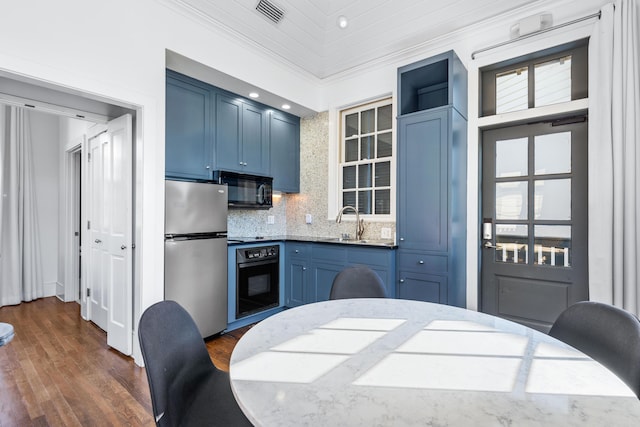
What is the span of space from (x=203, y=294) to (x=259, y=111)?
2.26m

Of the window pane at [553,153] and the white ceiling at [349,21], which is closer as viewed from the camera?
the window pane at [553,153]

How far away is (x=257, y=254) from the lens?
3598 millimetres

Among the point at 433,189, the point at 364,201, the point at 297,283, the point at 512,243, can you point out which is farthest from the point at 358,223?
the point at 512,243

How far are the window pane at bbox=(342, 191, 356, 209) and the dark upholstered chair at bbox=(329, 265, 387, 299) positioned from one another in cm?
203

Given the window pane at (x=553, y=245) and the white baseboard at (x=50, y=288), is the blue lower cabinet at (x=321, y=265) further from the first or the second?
the white baseboard at (x=50, y=288)

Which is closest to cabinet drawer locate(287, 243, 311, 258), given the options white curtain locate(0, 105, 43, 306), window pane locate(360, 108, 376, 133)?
window pane locate(360, 108, 376, 133)

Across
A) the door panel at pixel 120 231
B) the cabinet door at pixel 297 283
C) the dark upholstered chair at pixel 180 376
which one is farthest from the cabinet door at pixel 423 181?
the door panel at pixel 120 231

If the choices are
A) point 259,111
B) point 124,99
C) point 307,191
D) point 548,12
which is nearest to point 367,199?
point 307,191

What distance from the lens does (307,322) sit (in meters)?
1.37

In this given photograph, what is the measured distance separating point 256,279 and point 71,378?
1742mm

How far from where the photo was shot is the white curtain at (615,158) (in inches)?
88.5

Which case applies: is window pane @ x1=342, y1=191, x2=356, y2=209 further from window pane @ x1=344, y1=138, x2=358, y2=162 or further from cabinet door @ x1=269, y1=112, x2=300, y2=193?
cabinet door @ x1=269, y1=112, x2=300, y2=193

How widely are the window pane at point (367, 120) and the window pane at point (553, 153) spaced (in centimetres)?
178

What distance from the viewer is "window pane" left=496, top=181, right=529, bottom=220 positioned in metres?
2.92
